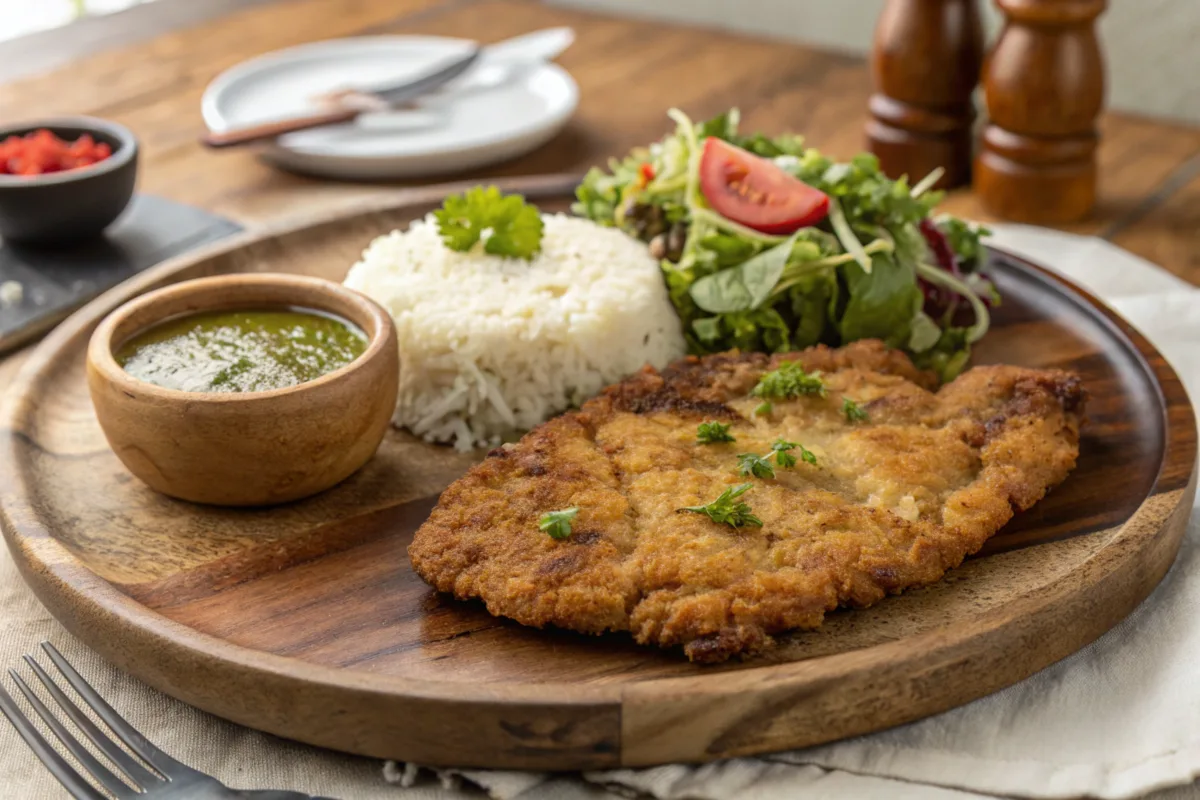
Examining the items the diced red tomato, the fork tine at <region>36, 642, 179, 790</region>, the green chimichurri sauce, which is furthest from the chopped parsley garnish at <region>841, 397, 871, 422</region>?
the diced red tomato

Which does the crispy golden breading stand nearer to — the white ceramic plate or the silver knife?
the white ceramic plate

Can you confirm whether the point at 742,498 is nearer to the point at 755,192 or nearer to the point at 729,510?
the point at 729,510

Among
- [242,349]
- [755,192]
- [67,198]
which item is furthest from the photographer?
[67,198]

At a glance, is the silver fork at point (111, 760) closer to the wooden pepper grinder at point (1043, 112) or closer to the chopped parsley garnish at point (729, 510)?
the chopped parsley garnish at point (729, 510)

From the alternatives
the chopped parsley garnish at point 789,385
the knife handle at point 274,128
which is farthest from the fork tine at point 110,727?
the knife handle at point 274,128

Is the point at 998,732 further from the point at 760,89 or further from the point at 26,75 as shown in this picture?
the point at 26,75

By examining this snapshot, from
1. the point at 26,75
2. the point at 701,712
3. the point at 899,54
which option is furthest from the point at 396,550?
the point at 26,75

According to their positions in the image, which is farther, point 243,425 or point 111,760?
point 243,425

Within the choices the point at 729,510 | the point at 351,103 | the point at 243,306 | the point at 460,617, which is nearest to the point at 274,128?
the point at 351,103
